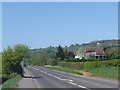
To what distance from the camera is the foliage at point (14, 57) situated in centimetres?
3972

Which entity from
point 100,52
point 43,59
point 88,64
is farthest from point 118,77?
point 43,59

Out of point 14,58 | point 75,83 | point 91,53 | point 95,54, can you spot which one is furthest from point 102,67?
Answer: point 91,53

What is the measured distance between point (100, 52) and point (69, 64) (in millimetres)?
43841

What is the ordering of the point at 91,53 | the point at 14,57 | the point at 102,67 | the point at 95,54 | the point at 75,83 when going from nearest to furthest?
the point at 75,83, the point at 14,57, the point at 102,67, the point at 95,54, the point at 91,53

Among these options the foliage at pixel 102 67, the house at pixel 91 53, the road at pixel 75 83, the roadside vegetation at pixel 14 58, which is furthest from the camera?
the house at pixel 91 53

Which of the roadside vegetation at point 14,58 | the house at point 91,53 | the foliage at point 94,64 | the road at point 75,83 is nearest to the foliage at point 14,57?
the roadside vegetation at point 14,58

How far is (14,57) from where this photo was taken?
39.6 meters

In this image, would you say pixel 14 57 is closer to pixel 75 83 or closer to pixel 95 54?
pixel 75 83

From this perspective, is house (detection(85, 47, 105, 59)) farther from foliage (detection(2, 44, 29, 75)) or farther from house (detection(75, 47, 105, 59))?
foliage (detection(2, 44, 29, 75))

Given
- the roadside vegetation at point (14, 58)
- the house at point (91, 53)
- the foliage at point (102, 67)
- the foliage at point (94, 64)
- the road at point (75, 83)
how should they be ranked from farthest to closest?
the house at point (91, 53) < the foliage at point (94, 64) < the roadside vegetation at point (14, 58) < the foliage at point (102, 67) < the road at point (75, 83)

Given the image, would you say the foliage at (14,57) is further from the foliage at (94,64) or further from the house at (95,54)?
the house at (95,54)

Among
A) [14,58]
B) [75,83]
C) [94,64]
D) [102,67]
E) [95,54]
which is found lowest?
[75,83]

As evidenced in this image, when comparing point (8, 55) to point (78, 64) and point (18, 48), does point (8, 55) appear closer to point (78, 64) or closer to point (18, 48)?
point (18, 48)

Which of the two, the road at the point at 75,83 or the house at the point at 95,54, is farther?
the house at the point at 95,54
